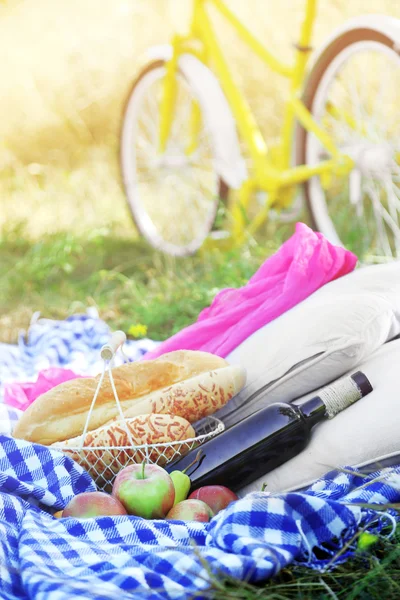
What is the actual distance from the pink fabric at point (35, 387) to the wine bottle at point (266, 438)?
2.78 feet

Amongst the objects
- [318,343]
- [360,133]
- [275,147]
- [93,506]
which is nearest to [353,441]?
[318,343]

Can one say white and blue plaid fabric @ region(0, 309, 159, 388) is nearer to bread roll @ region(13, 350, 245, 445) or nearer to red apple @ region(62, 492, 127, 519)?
bread roll @ region(13, 350, 245, 445)

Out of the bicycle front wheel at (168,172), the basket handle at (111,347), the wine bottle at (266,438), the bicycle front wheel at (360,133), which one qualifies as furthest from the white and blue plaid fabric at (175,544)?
the bicycle front wheel at (168,172)

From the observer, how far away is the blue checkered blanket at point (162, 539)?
1423mm

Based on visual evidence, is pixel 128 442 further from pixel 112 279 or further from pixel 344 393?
pixel 112 279

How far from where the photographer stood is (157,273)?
462 cm

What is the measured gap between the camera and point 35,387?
2.65 meters

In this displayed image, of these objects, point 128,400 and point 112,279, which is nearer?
point 128,400

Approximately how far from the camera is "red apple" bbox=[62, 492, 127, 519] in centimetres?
170

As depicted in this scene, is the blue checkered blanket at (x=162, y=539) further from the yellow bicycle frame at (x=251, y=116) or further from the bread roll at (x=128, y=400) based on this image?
the yellow bicycle frame at (x=251, y=116)

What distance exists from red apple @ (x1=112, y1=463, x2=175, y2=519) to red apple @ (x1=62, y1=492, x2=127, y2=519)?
0.08 ft

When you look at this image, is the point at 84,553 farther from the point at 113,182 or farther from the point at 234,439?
the point at 113,182

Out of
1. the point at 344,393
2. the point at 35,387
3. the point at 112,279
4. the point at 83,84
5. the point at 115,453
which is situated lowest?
the point at 112,279

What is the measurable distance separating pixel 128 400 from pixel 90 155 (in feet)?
16.6
